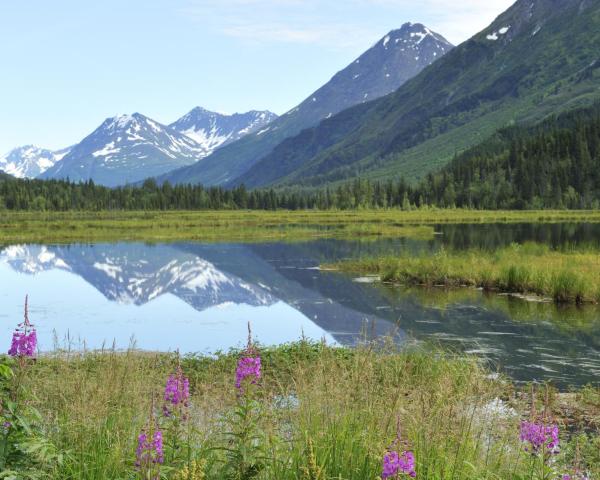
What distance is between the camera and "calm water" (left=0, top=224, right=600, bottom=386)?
24.8m

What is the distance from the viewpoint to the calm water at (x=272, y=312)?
2475 centimetres

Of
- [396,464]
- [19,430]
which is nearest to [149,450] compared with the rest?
[19,430]

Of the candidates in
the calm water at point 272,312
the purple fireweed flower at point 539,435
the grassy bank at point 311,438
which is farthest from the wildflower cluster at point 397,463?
the calm water at point 272,312

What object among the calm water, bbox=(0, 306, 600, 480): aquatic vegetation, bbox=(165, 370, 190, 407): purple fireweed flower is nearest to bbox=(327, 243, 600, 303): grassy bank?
the calm water

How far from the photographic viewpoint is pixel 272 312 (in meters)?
36.3

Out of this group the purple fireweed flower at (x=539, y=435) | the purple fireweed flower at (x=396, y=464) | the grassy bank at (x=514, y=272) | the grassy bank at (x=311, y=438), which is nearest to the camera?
the purple fireweed flower at (x=396, y=464)

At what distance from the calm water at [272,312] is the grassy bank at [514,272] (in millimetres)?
1941

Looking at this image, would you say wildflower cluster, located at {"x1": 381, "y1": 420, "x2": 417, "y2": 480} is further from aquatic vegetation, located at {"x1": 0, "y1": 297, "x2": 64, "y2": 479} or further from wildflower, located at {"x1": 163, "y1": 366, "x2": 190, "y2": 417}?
aquatic vegetation, located at {"x1": 0, "y1": 297, "x2": 64, "y2": 479}

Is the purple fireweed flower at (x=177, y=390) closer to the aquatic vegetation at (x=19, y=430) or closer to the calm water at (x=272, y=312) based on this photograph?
the aquatic vegetation at (x=19, y=430)

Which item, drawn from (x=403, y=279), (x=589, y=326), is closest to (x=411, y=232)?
(x=403, y=279)

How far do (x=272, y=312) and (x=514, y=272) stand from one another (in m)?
14.1

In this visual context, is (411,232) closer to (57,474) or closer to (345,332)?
(345,332)

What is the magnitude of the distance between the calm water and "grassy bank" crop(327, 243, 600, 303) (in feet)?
6.37

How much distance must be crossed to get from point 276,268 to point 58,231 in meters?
68.3
